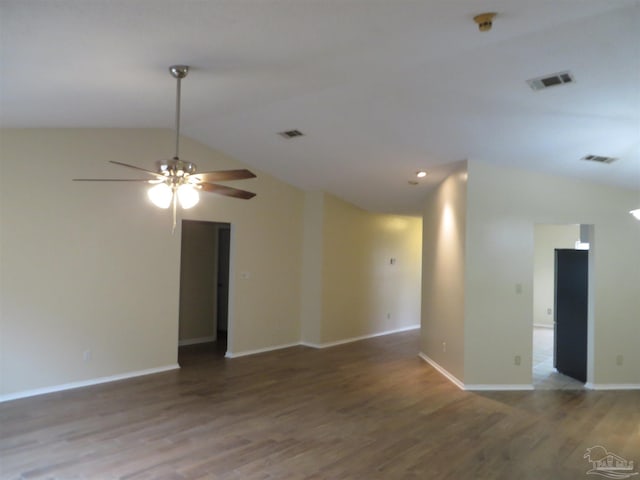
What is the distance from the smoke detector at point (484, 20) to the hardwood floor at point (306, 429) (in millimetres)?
3014

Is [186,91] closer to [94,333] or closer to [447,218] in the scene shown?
[94,333]

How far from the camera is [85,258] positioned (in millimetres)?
5164

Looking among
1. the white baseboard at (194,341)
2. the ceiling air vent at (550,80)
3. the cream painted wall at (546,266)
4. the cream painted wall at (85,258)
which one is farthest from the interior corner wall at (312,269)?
the cream painted wall at (546,266)

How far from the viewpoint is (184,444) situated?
367 centimetres

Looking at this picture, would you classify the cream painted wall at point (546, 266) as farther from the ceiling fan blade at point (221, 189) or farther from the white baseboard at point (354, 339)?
the ceiling fan blade at point (221, 189)

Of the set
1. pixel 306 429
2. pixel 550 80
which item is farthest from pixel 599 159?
pixel 306 429

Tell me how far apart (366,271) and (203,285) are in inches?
122

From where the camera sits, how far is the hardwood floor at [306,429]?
329 cm

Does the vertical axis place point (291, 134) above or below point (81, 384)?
above

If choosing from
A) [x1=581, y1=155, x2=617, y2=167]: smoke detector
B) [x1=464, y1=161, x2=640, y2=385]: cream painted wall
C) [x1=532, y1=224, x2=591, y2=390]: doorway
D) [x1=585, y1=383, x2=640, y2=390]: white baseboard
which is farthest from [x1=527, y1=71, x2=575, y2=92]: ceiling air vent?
[x1=585, y1=383, x2=640, y2=390]: white baseboard

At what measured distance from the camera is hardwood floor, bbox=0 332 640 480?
3285 millimetres

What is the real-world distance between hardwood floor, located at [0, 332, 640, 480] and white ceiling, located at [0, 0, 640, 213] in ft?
8.99

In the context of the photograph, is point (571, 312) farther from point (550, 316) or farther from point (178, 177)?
point (178, 177)

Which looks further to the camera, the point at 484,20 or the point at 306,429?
the point at 306,429
